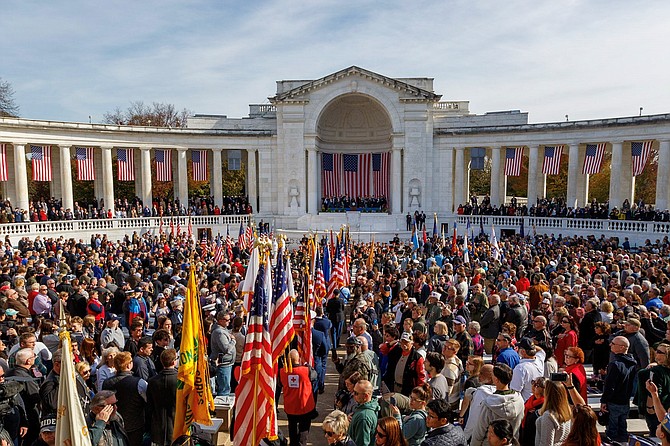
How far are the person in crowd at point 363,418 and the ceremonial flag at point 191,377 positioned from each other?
2453mm

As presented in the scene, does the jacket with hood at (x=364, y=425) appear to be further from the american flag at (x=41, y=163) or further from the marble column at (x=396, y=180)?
the marble column at (x=396, y=180)

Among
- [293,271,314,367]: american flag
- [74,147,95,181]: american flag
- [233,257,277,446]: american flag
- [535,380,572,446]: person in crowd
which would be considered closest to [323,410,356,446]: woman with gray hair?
[233,257,277,446]: american flag

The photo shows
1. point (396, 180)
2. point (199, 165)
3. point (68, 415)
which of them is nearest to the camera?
point (68, 415)

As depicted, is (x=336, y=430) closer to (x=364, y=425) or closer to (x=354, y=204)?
(x=364, y=425)

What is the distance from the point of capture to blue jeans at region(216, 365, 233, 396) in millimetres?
10352

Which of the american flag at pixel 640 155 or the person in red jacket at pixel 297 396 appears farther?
the american flag at pixel 640 155

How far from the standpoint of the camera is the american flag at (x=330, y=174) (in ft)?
163

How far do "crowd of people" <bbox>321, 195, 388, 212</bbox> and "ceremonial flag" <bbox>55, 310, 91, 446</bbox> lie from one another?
1671 inches

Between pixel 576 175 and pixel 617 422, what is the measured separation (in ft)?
122

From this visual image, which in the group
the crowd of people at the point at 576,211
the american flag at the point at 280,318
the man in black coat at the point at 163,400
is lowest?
the man in black coat at the point at 163,400

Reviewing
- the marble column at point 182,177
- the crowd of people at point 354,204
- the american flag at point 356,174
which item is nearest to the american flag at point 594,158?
the crowd of people at point 354,204

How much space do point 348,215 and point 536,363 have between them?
34.2 meters

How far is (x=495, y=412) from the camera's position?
6.47 meters

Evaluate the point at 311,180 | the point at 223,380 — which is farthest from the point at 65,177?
the point at 223,380
